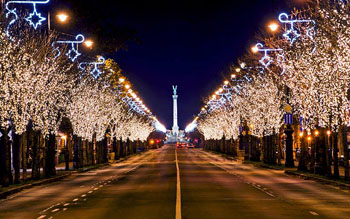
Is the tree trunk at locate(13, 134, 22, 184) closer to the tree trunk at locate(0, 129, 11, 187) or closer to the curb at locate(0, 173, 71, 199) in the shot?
the curb at locate(0, 173, 71, 199)

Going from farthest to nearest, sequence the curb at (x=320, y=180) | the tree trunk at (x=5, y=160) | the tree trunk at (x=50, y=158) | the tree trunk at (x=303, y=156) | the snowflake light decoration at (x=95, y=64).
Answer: the snowflake light decoration at (x=95, y=64), the tree trunk at (x=303, y=156), the tree trunk at (x=50, y=158), the curb at (x=320, y=180), the tree trunk at (x=5, y=160)

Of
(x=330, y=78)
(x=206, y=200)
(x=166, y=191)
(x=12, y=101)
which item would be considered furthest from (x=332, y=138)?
(x=12, y=101)

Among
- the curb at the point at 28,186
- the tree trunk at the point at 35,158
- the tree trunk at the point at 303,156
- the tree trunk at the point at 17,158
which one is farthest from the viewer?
the tree trunk at the point at 303,156

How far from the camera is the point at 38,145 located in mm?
38938

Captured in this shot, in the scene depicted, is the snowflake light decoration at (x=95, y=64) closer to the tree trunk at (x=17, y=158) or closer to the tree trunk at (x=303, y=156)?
the tree trunk at (x=17, y=158)

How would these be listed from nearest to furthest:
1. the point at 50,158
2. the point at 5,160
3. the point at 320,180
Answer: the point at 5,160 → the point at 320,180 → the point at 50,158

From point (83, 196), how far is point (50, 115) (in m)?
15.8

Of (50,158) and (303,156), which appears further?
(303,156)

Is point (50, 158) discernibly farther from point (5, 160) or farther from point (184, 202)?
point (184, 202)

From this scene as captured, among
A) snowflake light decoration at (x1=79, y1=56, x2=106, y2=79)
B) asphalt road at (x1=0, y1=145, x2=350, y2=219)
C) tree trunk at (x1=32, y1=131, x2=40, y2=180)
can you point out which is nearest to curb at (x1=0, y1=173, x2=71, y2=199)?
asphalt road at (x1=0, y1=145, x2=350, y2=219)

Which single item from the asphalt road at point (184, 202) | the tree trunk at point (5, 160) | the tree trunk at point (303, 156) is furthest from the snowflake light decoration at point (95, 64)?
the asphalt road at point (184, 202)

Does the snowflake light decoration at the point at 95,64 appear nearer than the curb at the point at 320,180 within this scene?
No

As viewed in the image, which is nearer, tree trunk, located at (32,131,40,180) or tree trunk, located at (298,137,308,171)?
tree trunk, located at (32,131,40,180)

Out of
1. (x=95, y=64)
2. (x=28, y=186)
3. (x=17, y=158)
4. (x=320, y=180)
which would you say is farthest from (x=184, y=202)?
(x=95, y=64)
